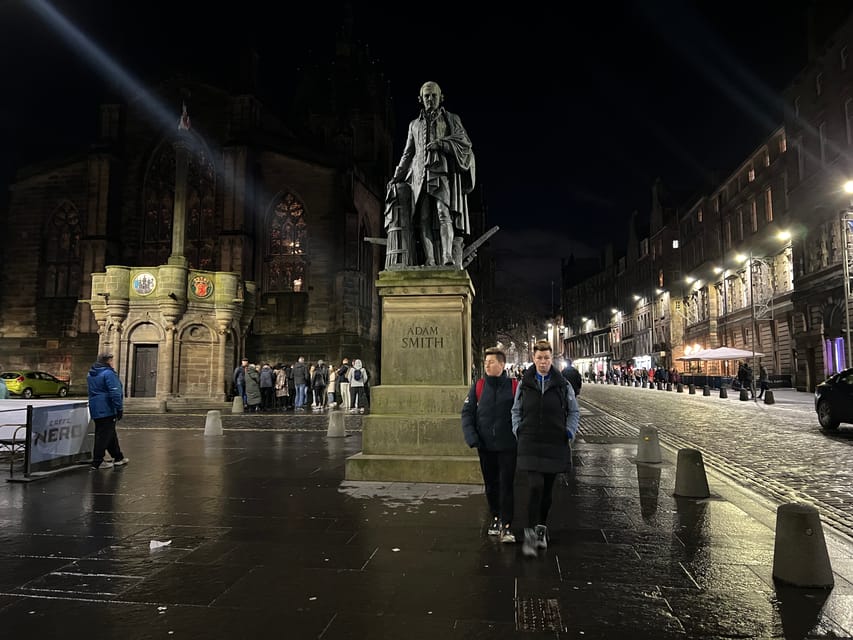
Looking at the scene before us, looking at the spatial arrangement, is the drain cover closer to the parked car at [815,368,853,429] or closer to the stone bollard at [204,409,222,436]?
the stone bollard at [204,409,222,436]

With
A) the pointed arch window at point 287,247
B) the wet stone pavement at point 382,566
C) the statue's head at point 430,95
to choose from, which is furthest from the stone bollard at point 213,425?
the pointed arch window at point 287,247

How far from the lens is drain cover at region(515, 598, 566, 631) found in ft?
10.8

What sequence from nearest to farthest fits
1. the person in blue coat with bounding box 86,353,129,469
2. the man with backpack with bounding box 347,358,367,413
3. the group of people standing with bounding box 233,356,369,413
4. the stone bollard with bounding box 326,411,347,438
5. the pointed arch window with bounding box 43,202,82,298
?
the person in blue coat with bounding box 86,353,129,469 < the stone bollard with bounding box 326,411,347,438 < the man with backpack with bounding box 347,358,367,413 < the group of people standing with bounding box 233,356,369,413 < the pointed arch window with bounding box 43,202,82,298

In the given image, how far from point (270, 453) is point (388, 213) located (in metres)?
5.07

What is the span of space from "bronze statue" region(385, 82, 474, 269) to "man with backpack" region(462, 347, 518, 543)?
120 inches

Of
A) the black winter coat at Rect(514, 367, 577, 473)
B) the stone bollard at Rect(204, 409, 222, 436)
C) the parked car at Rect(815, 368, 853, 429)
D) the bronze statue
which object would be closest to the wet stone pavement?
the black winter coat at Rect(514, 367, 577, 473)

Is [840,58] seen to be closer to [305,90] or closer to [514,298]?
[514,298]

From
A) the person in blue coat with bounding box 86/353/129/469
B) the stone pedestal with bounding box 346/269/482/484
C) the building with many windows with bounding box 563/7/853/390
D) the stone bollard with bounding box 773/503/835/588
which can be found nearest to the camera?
the stone bollard with bounding box 773/503/835/588

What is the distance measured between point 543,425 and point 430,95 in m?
5.19

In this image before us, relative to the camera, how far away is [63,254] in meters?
36.6

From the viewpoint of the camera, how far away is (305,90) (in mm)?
58188

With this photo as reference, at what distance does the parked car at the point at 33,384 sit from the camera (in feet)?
103

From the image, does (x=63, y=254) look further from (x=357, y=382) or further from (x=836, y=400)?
(x=836, y=400)

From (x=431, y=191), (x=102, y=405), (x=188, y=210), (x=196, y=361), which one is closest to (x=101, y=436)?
(x=102, y=405)
